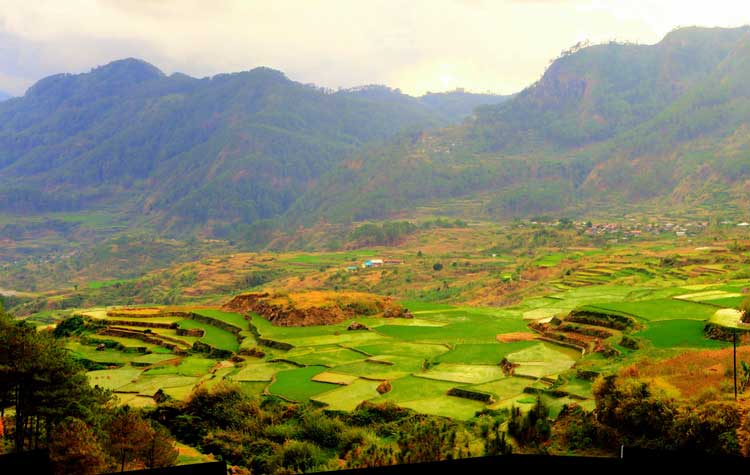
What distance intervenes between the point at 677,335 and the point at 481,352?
8.93 m

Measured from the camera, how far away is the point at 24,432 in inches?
680

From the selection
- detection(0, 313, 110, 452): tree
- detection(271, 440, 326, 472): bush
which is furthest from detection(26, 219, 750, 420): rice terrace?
detection(0, 313, 110, 452): tree

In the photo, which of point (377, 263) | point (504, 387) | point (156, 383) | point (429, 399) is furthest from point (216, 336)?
point (377, 263)

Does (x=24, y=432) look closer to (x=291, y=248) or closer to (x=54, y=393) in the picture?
(x=54, y=393)

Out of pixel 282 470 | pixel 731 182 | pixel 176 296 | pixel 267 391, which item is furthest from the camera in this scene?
pixel 731 182

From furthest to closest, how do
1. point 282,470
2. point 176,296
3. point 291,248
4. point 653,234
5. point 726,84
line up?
point 726,84
point 291,248
point 653,234
point 176,296
point 282,470

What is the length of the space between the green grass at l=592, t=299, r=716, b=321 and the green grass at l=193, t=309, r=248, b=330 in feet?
74.0

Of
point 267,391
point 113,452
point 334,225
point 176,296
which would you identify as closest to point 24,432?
point 113,452

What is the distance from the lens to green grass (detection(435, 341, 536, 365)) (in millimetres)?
29297

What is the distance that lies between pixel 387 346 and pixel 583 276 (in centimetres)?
2816

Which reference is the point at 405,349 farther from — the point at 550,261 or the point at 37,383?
the point at 550,261

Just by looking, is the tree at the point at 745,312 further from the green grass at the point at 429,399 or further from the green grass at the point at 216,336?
the green grass at the point at 216,336

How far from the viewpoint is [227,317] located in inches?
1766

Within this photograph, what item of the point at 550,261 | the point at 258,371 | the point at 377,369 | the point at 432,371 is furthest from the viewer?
the point at 550,261
